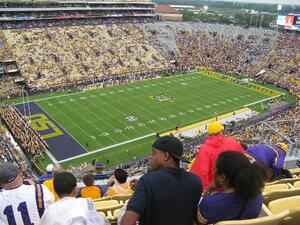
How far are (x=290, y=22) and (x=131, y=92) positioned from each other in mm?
27243

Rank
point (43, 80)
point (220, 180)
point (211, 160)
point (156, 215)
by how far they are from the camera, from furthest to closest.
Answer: point (43, 80), point (211, 160), point (220, 180), point (156, 215)

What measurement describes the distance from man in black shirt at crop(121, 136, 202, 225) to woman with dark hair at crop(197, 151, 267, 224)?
13 centimetres

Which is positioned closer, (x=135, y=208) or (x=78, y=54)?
Result: (x=135, y=208)

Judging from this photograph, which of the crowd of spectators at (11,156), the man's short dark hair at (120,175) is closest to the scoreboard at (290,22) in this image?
the crowd of spectators at (11,156)

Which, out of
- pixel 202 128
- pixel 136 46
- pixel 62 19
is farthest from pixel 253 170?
pixel 62 19

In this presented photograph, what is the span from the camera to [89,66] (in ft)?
127

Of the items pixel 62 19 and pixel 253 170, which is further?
pixel 62 19

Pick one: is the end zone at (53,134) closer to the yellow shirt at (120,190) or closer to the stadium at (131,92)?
the stadium at (131,92)

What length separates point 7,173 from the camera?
10.2 feet

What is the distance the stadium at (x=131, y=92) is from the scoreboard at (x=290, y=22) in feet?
0.45

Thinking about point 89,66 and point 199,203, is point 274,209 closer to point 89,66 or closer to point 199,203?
point 199,203

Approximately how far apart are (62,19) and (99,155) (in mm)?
30477

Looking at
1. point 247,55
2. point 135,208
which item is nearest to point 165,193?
point 135,208

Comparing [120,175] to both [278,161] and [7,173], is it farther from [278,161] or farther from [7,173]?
[7,173]
